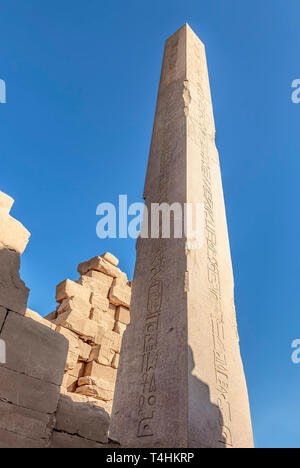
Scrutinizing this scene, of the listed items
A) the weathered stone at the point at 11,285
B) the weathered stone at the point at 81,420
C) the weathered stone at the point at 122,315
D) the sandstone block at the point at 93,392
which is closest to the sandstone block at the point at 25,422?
the weathered stone at the point at 81,420

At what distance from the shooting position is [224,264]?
14.2 ft

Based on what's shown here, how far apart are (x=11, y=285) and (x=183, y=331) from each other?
55.8 inches

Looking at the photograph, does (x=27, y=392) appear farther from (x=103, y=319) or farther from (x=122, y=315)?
(x=122, y=315)

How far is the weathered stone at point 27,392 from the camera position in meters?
2.43

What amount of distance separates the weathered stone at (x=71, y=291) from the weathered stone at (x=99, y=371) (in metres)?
1.23

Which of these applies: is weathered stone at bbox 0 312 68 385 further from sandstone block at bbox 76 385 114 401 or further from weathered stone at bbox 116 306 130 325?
weathered stone at bbox 116 306 130 325

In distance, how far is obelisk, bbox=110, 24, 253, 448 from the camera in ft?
9.61

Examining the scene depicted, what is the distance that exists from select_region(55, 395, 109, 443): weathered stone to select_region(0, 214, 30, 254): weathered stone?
1159 mm

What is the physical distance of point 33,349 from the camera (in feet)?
8.74

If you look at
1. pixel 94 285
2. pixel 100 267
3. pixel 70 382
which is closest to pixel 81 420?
pixel 70 382

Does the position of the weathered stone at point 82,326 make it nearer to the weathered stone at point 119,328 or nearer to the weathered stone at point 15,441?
the weathered stone at point 119,328

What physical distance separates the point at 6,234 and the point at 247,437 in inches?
101

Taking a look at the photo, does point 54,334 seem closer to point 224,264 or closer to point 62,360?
point 62,360
